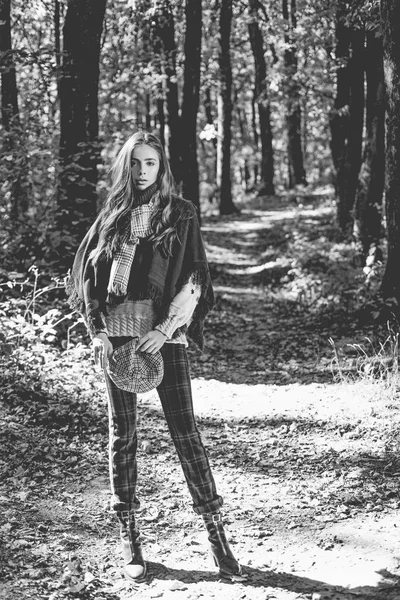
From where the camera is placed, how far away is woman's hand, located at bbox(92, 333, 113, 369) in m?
3.61

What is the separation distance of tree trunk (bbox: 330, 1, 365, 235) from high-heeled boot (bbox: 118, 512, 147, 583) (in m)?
10.1

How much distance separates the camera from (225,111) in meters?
23.0

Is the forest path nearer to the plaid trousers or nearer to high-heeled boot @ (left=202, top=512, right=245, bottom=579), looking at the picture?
high-heeled boot @ (left=202, top=512, right=245, bottom=579)

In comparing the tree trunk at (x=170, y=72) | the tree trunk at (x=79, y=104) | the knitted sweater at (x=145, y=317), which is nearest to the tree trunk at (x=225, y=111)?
the tree trunk at (x=170, y=72)

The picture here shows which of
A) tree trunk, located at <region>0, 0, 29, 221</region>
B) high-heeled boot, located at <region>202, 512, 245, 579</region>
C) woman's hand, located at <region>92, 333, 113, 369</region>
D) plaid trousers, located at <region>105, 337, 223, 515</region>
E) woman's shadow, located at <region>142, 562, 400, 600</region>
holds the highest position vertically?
tree trunk, located at <region>0, 0, 29, 221</region>

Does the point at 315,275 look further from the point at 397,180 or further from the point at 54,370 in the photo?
the point at 54,370

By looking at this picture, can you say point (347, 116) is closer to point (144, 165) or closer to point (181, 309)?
point (144, 165)

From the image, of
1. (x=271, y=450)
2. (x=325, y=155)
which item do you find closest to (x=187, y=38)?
(x=271, y=450)

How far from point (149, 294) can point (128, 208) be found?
1.64 feet

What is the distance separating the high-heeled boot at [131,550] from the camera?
12.6ft

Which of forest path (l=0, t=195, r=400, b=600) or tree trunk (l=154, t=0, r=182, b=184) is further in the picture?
tree trunk (l=154, t=0, r=182, b=184)

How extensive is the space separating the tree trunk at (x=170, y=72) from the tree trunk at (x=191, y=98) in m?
0.37

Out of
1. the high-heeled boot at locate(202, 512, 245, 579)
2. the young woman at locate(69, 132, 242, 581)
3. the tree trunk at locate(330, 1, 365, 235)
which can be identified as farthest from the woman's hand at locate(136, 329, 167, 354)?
the tree trunk at locate(330, 1, 365, 235)

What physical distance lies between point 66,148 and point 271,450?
531 cm
